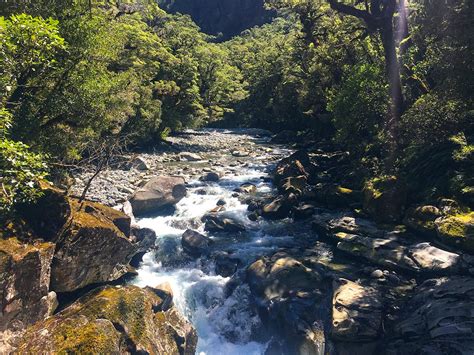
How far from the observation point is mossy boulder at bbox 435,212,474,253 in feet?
44.3

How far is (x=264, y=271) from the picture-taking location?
53.0ft

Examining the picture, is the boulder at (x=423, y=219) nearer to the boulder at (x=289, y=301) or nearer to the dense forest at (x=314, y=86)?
the dense forest at (x=314, y=86)

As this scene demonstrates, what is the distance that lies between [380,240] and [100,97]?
612 inches

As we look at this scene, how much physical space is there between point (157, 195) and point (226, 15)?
15613 centimetres

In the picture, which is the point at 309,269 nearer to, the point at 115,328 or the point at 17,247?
the point at 115,328

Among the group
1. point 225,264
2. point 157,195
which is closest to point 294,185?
point 157,195

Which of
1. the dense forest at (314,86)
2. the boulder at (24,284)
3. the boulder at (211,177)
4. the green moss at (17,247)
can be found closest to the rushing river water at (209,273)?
the boulder at (211,177)

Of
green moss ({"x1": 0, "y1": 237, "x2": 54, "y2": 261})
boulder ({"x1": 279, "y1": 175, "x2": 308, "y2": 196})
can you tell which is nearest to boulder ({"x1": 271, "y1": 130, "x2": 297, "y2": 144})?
boulder ({"x1": 279, "y1": 175, "x2": 308, "y2": 196})

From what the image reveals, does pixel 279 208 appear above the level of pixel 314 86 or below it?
below

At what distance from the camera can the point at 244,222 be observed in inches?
912

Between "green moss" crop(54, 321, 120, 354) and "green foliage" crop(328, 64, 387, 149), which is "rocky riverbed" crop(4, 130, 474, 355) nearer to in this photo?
"green moss" crop(54, 321, 120, 354)

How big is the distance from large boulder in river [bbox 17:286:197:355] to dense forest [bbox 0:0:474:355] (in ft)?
0.19

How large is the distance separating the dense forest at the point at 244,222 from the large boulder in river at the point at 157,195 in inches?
4.5

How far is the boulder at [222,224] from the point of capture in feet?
72.3
